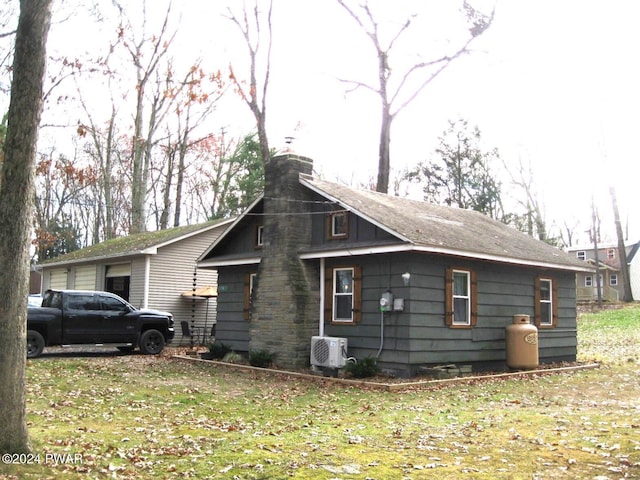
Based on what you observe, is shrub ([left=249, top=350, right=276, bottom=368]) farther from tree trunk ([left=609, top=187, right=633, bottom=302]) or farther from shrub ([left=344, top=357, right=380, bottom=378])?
tree trunk ([left=609, top=187, right=633, bottom=302])

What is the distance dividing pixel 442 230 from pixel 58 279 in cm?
1957

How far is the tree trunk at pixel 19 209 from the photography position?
20.6ft

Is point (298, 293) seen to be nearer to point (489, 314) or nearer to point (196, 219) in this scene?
point (489, 314)

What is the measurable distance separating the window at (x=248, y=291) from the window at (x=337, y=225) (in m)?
3.12

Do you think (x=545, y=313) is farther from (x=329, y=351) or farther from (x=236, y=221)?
(x=236, y=221)

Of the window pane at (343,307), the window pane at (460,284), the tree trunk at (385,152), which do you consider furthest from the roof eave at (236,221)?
the tree trunk at (385,152)

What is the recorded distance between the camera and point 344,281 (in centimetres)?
1625

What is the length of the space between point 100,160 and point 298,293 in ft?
77.9

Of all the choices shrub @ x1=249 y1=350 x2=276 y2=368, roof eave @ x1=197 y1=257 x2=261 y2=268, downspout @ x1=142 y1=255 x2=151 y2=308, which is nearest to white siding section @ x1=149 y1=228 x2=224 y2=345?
downspout @ x1=142 y1=255 x2=151 y2=308

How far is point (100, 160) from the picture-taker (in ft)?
118

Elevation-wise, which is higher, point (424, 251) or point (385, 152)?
point (385, 152)

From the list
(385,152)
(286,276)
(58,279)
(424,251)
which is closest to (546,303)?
(424,251)

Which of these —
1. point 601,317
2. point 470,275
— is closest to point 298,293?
point 470,275

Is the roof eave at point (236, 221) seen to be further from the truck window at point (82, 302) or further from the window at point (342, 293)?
the truck window at point (82, 302)
